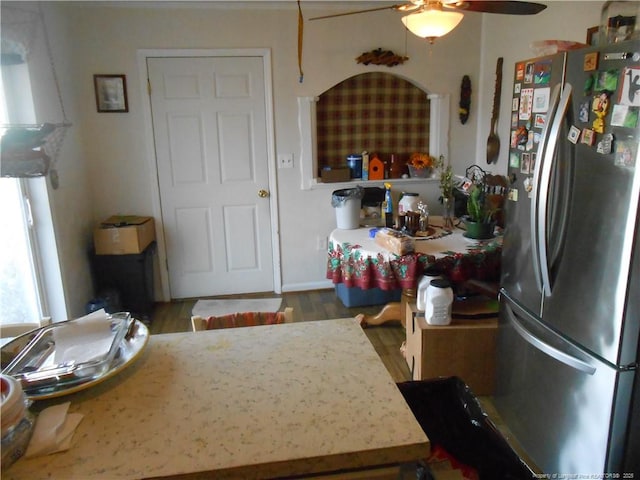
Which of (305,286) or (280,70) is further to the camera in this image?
(305,286)

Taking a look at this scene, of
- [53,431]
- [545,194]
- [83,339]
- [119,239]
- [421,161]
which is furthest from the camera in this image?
[421,161]

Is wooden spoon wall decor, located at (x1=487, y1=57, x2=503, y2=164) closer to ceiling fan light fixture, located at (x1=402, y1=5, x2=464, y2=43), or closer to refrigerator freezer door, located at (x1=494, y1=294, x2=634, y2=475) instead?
ceiling fan light fixture, located at (x1=402, y1=5, x2=464, y2=43)

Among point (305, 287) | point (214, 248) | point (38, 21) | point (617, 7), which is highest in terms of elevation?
point (38, 21)

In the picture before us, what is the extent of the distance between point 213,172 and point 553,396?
2944 millimetres

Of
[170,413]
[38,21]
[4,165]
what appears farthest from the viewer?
[38,21]

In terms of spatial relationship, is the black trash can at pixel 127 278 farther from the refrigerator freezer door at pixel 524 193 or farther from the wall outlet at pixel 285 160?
the refrigerator freezer door at pixel 524 193

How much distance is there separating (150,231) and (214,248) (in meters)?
0.53

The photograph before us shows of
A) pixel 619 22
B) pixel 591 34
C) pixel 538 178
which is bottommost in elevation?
pixel 538 178

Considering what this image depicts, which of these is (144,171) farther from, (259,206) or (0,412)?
(0,412)

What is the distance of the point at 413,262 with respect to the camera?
8.84 feet

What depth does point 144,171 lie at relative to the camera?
381 centimetres

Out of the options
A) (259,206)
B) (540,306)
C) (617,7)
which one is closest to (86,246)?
(259,206)

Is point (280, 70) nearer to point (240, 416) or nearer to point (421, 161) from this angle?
A: point (421, 161)

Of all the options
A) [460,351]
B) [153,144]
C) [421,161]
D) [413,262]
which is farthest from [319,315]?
[153,144]
